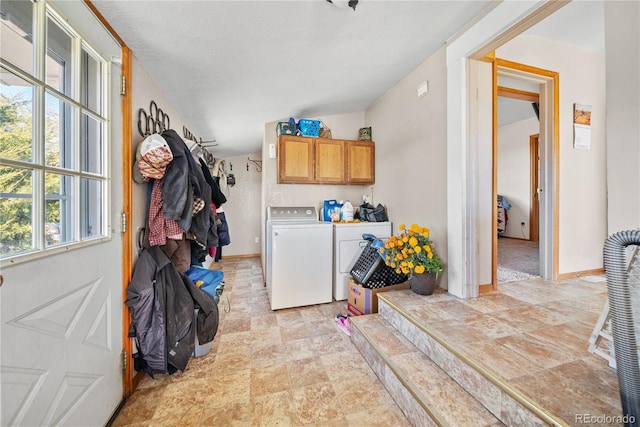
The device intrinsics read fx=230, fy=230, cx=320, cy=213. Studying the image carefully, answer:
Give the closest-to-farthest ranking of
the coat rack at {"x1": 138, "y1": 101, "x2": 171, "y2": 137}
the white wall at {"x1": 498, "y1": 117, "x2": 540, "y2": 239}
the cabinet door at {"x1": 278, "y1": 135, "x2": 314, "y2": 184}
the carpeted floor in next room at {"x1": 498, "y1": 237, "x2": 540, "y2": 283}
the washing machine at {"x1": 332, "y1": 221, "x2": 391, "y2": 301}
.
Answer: the coat rack at {"x1": 138, "y1": 101, "x2": 171, "y2": 137}
the carpeted floor in next room at {"x1": 498, "y1": 237, "x2": 540, "y2": 283}
the washing machine at {"x1": 332, "y1": 221, "x2": 391, "y2": 301}
the cabinet door at {"x1": 278, "y1": 135, "x2": 314, "y2": 184}
the white wall at {"x1": 498, "y1": 117, "x2": 540, "y2": 239}

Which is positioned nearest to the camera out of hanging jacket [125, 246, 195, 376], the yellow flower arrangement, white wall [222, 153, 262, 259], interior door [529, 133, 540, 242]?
hanging jacket [125, 246, 195, 376]

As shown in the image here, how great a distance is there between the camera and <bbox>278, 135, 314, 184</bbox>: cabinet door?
2709 millimetres

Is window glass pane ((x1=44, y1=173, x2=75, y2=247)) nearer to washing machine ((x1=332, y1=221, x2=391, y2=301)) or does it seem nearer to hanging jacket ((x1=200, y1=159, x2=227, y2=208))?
hanging jacket ((x1=200, y1=159, x2=227, y2=208))

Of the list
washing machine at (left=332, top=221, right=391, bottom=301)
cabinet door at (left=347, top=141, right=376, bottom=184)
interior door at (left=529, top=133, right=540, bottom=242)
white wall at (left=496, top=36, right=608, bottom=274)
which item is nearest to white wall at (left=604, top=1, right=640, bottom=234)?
white wall at (left=496, top=36, right=608, bottom=274)

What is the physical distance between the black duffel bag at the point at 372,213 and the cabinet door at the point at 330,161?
0.47 m

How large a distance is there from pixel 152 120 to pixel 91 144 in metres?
0.63

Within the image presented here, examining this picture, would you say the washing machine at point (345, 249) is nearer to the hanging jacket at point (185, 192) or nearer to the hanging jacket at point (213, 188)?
the hanging jacket at point (213, 188)

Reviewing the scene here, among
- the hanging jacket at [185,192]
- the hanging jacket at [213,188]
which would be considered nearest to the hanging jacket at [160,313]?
the hanging jacket at [185,192]

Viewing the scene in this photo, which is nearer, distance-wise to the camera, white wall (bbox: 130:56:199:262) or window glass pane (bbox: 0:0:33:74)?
window glass pane (bbox: 0:0:33:74)

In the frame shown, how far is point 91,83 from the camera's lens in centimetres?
113

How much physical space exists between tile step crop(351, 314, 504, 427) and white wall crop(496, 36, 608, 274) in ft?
6.46

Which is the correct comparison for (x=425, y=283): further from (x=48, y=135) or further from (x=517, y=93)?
(x=48, y=135)

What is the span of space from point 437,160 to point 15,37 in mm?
2369

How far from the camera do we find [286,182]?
9.37 feet
